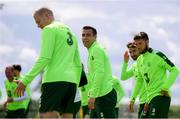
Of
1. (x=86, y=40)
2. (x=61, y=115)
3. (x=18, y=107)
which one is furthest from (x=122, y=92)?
(x=61, y=115)

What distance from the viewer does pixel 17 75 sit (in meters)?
18.7

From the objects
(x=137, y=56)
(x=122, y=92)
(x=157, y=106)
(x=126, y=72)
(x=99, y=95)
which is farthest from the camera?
(x=122, y=92)

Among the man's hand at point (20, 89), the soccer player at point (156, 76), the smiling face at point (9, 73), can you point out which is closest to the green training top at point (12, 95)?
the smiling face at point (9, 73)

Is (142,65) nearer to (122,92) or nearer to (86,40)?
(86,40)

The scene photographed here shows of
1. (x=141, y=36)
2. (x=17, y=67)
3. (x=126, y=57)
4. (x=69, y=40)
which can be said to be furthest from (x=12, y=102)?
(x=69, y=40)

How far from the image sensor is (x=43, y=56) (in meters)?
10.1

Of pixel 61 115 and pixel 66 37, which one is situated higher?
pixel 66 37

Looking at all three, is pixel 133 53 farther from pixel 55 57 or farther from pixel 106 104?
pixel 55 57

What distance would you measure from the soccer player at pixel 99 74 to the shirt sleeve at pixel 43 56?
8.13 feet

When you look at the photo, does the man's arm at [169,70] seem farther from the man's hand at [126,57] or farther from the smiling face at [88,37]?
the man's hand at [126,57]

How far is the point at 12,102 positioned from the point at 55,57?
8661 mm

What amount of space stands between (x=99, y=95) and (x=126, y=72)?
208 centimetres

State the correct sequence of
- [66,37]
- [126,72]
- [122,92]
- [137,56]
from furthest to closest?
1. [122,92]
2. [126,72]
3. [137,56]
4. [66,37]

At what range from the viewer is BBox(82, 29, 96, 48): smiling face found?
13148 millimetres
